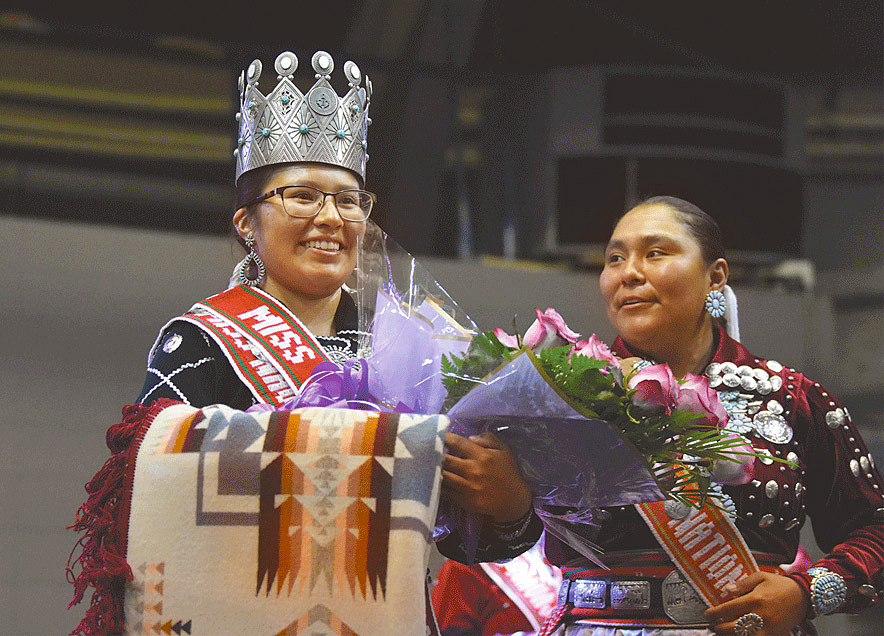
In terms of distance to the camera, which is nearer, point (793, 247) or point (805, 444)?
point (805, 444)

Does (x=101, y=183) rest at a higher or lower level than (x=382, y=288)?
higher

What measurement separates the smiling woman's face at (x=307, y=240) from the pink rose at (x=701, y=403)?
51 cm

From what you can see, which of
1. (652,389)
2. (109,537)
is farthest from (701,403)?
(109,537)

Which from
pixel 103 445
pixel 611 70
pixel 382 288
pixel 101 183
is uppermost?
pixel 611 70

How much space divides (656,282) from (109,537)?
96 centimetres

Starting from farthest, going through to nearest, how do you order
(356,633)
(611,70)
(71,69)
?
(611,70) → (71,69) → (356,633)

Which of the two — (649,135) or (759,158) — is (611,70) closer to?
(649,135)

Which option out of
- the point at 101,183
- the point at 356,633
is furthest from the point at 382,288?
the point at 101,183

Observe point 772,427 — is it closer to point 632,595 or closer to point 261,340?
point 632,595

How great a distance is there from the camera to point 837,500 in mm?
1729

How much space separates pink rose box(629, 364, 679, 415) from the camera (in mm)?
1184

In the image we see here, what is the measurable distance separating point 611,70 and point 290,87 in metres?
2.32

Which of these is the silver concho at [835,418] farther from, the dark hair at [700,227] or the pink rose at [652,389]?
the pink rose at [652,389]

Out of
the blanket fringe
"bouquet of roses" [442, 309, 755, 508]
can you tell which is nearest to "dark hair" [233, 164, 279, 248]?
the blanket fringe
